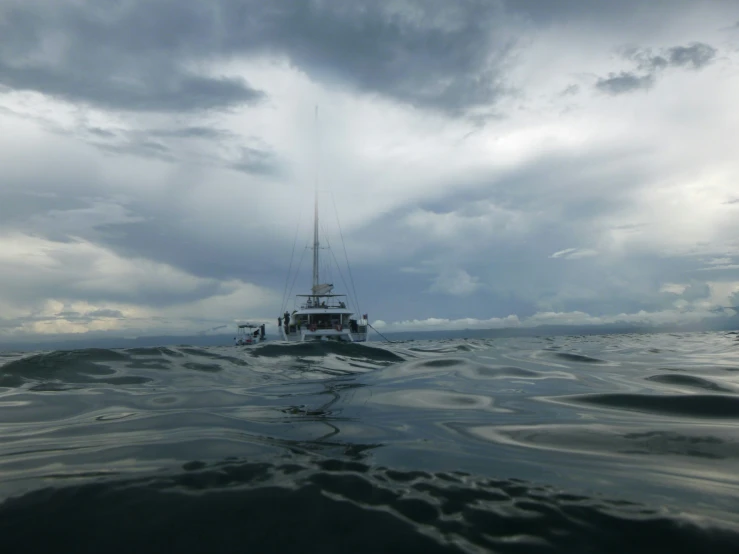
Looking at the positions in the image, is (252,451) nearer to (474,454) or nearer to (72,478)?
(72,478)

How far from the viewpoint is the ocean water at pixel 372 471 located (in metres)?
2.16

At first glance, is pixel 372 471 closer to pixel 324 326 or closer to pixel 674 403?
pixel 674 403

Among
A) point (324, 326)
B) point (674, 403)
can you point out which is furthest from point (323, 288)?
point (674, 403)

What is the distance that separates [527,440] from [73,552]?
367 centimetres

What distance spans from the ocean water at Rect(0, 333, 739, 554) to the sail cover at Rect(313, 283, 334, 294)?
44.6 meters

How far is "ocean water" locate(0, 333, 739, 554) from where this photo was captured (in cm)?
216

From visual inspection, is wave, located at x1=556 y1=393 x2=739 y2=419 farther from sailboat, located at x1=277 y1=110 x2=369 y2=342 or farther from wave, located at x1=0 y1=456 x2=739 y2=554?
sailboat, located at x1=277 y1=110 x2=369 y2=342

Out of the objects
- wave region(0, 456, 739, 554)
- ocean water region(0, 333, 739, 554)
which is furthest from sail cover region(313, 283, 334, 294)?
wave region(0, 456, 739, 554)

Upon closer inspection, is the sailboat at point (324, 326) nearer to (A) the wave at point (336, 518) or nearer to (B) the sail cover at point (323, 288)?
(B) the sail cover at point (323, 288)

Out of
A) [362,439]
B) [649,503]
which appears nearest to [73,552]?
[362,439]

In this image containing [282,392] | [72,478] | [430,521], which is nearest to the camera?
[430,521]

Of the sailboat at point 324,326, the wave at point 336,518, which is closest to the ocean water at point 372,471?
the wave at point 336,518

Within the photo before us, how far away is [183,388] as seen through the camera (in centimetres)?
779

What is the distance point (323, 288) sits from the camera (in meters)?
52.3
